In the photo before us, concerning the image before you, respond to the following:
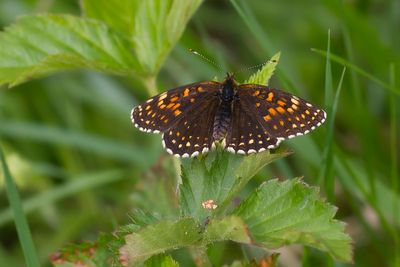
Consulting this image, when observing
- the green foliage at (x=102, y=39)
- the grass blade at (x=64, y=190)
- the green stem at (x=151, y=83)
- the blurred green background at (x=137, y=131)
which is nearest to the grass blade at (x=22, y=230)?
the green foliage at (x=102, y=39)

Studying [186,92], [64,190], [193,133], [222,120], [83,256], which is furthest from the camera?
[64,190]

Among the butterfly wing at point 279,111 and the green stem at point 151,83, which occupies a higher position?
the green stem at point 151,83

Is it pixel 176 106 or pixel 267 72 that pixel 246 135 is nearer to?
pixel 267 72

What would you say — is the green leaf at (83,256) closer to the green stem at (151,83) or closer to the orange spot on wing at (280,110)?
the green stem at (151,83)

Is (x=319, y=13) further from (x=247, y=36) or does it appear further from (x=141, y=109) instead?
(x=141, y=109)

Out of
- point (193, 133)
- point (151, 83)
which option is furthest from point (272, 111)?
point (151, 83)

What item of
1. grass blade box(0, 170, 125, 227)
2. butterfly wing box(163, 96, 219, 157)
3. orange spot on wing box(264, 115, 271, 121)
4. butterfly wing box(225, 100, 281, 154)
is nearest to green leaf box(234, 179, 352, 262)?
butterfly wing box(225, 100, 281, 154)
